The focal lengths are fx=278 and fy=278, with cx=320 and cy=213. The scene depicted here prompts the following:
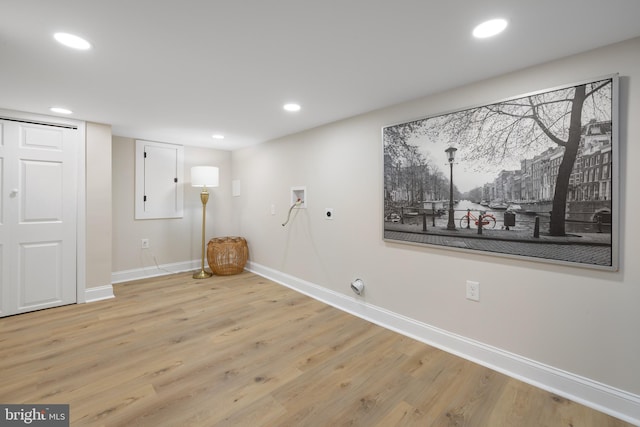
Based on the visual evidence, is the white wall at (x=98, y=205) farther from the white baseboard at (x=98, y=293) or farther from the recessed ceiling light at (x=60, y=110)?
the recessed ceiling light at (x=60, y=110)

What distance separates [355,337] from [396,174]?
1.47 m

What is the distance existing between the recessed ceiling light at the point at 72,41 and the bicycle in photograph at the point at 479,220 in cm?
264

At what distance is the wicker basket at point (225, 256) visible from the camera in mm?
4156

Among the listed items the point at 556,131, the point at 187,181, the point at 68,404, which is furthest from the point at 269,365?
the point at 187,181

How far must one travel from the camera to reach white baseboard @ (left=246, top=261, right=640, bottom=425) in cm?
154

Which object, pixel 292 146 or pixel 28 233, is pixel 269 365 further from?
pixel 28 233

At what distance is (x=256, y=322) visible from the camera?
2650 mm

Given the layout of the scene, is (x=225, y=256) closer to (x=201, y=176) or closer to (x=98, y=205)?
(x=201, y=176)

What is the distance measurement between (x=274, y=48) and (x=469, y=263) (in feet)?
6.52

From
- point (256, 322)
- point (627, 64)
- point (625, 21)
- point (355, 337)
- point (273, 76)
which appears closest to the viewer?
point (625, 21)

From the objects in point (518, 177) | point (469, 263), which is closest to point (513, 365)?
point (469, 263)

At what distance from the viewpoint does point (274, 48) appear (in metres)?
1.60

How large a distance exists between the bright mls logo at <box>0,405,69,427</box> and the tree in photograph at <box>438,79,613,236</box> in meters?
2.97

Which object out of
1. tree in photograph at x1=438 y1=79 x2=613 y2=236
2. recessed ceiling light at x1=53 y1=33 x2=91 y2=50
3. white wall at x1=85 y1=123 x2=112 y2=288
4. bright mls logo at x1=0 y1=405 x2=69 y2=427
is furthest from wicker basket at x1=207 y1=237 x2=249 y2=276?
tree in photograph at x1=438 y1=79 x2=613 y2=236
